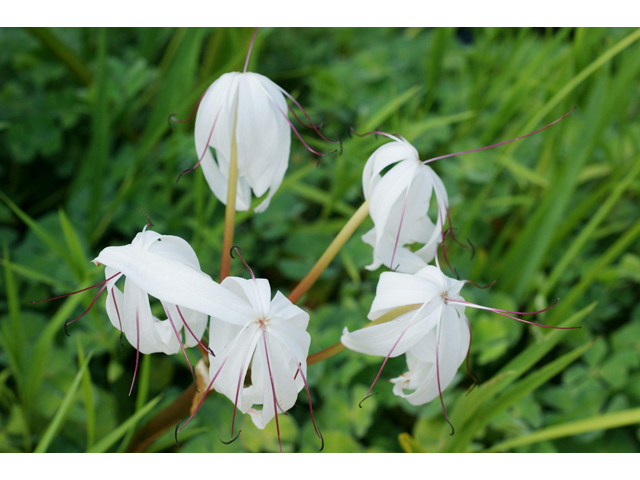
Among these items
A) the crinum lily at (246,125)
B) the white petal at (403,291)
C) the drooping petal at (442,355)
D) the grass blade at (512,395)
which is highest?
the crinum lily at (246,125)

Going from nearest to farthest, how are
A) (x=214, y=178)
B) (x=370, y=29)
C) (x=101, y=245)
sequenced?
(x=214, y=178)
(x=101, y=245)
(x=370, y=29)

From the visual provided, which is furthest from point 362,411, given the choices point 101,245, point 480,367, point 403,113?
point 403,113

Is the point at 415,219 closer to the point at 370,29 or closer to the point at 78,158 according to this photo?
the point at 78,158

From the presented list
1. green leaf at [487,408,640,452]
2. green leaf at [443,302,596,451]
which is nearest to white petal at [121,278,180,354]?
green leaf at [443,302,596,451]

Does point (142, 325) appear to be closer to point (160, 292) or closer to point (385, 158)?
point (160, 292)

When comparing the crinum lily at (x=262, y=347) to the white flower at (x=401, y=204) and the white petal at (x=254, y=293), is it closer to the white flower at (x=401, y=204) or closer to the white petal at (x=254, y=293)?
the white petal at (x=254, y=293)

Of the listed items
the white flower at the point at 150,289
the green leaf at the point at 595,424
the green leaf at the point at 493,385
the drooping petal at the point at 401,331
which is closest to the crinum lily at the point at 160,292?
the white flower at the point at 150,289

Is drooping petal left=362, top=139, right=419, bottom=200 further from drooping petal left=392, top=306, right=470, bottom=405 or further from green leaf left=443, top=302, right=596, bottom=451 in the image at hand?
green leaf left=443, top=302, right=596, bottom=451
